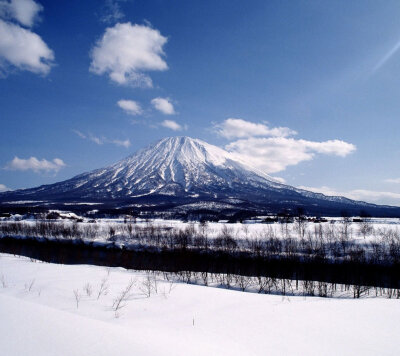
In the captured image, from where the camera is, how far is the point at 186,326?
523 cm

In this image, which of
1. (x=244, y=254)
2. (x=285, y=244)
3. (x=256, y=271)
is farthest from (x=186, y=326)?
(x=285, y=244)

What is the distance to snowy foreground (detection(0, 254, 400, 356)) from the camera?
3.43 meters

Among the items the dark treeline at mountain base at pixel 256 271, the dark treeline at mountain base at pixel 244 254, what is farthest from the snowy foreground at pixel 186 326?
the dark treeline at mountain base at pixel 244 254

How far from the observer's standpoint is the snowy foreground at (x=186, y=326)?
11.2 feet

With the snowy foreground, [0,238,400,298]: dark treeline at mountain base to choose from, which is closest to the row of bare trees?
[0,238,400,298]: dark treeline at mountain base

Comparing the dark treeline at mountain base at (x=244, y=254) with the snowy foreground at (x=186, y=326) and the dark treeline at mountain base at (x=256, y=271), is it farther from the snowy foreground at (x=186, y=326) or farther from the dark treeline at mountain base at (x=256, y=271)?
the snowy foreground at (x=186, y=326)

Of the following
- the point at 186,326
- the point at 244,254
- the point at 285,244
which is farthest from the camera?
the point at 285,244

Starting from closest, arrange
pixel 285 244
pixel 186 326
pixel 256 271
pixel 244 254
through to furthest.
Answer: pixel 186 326 < pixel 256 271 < pixel 244 254 < pixel 285 244

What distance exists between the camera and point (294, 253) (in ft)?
97.2

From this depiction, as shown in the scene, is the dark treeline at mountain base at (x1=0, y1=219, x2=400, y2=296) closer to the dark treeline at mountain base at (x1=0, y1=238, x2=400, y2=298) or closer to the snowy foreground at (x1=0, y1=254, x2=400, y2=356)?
the dark treeline at mountain base at (x1=0, y1=238, x2=400, y2=298)

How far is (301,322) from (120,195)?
185442 millimetres

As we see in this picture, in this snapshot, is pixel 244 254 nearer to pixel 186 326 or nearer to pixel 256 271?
pixel 256 271

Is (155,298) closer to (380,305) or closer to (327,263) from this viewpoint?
(380,305)

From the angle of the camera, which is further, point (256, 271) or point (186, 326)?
point (256, 271)
